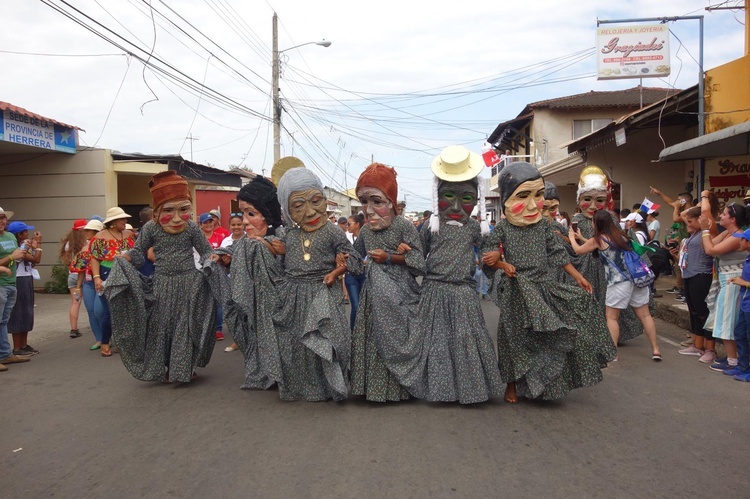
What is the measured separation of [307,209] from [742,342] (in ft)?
14.6

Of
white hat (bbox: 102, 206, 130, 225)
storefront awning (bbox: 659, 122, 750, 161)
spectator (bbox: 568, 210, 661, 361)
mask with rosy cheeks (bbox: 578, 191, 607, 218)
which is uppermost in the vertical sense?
storefront awning (bbox: 659, 122, 750, 161)

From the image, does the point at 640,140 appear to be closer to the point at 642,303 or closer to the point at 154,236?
the point at 642,303

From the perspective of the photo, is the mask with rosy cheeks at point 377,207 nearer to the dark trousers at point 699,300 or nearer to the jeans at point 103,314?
the dark trousers at point 699,300

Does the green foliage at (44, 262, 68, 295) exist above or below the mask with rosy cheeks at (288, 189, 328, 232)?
below

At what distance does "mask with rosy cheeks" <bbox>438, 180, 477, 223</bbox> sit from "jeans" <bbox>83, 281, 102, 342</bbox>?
16.2ft

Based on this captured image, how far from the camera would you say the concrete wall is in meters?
14.0

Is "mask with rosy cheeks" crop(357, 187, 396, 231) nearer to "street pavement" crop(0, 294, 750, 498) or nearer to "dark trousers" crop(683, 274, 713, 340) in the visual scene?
"street pavement" crop(0, 294, 750, 498)

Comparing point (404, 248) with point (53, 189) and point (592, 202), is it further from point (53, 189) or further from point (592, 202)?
point (53, 189)

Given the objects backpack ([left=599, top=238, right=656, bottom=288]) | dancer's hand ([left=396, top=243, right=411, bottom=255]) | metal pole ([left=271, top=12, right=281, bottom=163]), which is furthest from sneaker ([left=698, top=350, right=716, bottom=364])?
metal pole ([left=271, top=12, right=281, bottom=163])

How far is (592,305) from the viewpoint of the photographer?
15.9 feet

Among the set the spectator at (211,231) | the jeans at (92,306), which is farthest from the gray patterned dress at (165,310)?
the spectator at (211,231)

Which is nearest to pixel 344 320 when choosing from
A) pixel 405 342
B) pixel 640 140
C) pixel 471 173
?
pixel 405 342

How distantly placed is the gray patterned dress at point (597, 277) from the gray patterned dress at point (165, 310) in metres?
4.22

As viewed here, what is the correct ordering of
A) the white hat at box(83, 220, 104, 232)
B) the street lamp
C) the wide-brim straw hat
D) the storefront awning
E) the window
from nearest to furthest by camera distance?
the wide-brim straw hat
the white hat at box(83, 220, 104, 232)
the storefront awning
the street lamp
the window
